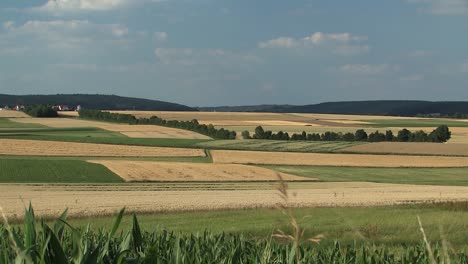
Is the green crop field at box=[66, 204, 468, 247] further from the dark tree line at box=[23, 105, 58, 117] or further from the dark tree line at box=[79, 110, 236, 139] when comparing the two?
the dark tree line at box=[23, 105, 58, 117]

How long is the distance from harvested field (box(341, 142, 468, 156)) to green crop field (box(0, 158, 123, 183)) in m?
31.3

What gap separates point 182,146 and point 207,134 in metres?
20.0

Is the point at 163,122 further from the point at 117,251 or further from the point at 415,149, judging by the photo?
the point at 117,251

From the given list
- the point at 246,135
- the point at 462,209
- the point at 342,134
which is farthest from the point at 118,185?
the point at 342,134

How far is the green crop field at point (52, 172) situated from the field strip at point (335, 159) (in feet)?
45.4

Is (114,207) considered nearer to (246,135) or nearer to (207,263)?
(207,263)

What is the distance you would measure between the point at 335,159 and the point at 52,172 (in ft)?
91.6

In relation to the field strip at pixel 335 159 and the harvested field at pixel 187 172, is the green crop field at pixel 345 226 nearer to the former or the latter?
the harvested field at pixel 187 172

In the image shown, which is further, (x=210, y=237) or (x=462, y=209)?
(x=462, y=209)

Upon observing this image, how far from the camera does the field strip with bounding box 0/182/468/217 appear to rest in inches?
1037

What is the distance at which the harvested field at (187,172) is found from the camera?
46219 millimetres

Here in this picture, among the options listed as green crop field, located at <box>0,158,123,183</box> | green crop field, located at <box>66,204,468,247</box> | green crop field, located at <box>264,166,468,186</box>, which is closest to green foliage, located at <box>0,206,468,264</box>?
green crop field, located at <box>66,204,468,247</box>

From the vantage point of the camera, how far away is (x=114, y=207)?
26.8m

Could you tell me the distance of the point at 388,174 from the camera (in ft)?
176
